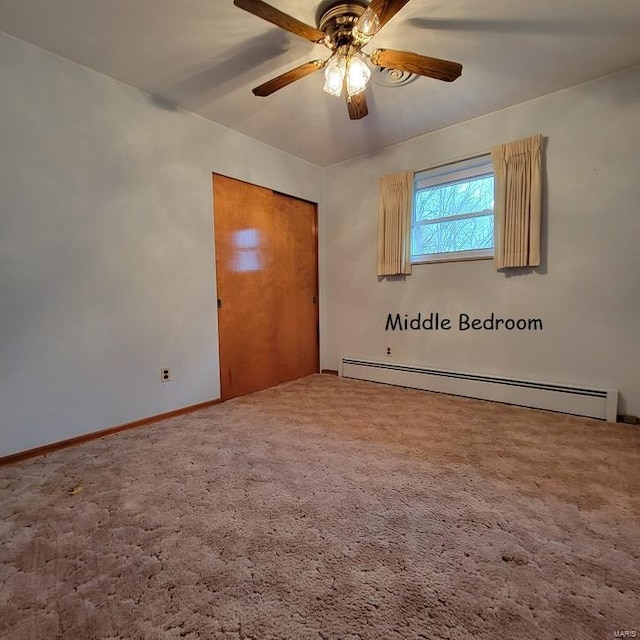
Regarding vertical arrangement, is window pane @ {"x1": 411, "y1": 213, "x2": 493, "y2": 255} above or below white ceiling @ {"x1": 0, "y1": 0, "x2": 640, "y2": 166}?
below

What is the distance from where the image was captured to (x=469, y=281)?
295 cm

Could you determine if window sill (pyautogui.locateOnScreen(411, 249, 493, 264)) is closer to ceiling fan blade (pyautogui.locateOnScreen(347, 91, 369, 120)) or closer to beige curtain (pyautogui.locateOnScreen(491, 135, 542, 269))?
beige curtain (pyautogui.locateOnScreen(491, 135, 542, 269))

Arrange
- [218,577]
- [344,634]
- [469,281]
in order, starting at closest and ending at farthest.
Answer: [344,634], [218,577], [469,281]

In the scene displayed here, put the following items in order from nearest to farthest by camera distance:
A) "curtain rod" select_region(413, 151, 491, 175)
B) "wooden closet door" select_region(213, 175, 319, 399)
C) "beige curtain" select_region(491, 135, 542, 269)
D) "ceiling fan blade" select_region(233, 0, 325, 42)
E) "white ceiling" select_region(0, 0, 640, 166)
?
1. "ceiling fan blade" select_region(233, 0, 325, 42)
2. "white ceiling" select_region(0, 0, 640, 166)
3. "beige curtain" select_region(491, 135, 542, 269)
4. "curtain rod" select_region(413, 151, 491, 175)
5. "wooden closet door" select_region(213, 175, 319, 399)

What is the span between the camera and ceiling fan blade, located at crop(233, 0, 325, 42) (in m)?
1.35

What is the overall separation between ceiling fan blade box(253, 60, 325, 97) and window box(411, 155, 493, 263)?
1.73 m

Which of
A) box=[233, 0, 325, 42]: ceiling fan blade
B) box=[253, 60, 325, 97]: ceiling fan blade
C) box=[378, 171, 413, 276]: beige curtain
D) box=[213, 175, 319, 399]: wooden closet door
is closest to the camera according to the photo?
box=[233, 0, 325, 42]: ceiling fan blade

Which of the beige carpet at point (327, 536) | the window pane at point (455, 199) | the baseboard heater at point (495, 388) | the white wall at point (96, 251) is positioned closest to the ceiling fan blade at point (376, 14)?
the white wall at point (96, 251)

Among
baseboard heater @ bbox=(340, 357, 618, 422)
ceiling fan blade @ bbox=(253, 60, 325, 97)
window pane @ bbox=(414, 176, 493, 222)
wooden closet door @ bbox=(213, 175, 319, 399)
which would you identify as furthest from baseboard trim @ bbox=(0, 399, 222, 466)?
window pane @ bbox=(414, 176, 493, 222)

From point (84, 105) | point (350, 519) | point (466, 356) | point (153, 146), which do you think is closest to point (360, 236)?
point (466, 356)

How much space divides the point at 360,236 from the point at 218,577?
127 inches

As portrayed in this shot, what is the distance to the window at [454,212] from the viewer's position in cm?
287

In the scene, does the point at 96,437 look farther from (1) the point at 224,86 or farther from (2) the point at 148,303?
(1) the point at 224,86

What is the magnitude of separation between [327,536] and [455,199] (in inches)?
117
